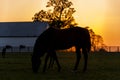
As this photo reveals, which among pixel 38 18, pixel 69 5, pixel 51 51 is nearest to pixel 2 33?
pixel 38 18

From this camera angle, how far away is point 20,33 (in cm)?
11031

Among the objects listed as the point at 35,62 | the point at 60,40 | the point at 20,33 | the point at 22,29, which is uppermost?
the point at 60,40

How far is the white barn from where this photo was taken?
108 metres

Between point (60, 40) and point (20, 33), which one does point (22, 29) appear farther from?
point (60, 40)

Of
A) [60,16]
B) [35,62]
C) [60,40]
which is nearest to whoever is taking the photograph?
[35,62]

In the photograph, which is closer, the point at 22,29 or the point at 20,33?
the point at 20,33

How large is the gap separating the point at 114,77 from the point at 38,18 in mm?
89621

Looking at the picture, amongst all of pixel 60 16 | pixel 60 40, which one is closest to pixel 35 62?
pixel 60 40

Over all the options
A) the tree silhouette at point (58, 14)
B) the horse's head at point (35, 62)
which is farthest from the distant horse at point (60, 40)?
the tree silhouette at point (58, 14)

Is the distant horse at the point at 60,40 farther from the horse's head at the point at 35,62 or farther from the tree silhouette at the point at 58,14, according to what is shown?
the tree silhouette at the point at 58,14

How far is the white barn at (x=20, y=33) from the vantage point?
10781 centimetres

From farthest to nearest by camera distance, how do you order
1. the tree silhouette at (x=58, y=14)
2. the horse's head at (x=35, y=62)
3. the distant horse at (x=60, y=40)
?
the tree silhouette at (x=58, y=14) < the distant horse at (x=60, y=40) < the horse's head at (x=35, y=62)

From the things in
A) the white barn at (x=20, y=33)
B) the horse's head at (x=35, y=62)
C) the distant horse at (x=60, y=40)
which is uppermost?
the distant horse at (x=60, y=40)

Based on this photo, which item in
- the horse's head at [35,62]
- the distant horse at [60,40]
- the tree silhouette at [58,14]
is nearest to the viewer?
the horse's head at [35,62]
